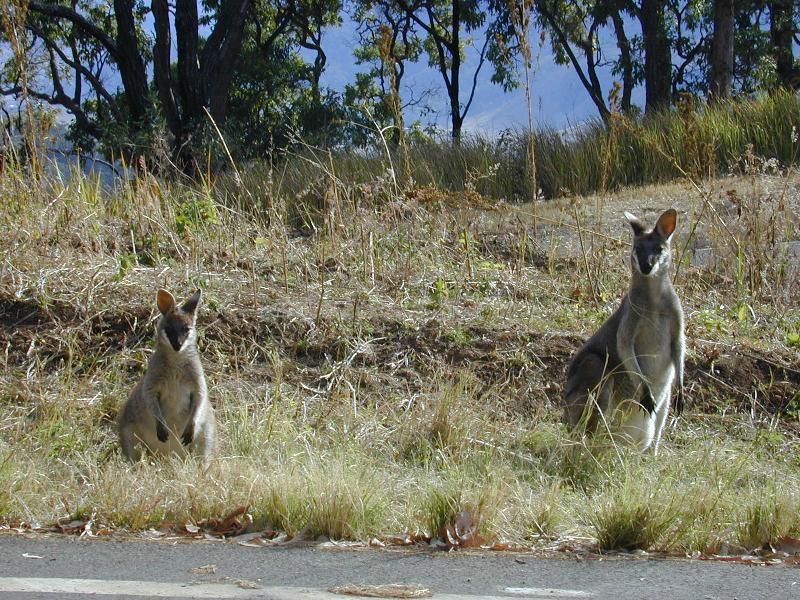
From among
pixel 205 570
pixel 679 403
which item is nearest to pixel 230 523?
pixel 205 570

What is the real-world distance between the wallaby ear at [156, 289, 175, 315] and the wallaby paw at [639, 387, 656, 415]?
11.0 ft

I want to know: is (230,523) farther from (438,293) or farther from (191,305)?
(438,293)

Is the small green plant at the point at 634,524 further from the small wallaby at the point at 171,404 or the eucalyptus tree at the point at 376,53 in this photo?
the eucalyptus tree at the point at 376,53

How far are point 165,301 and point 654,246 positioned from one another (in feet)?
11.4

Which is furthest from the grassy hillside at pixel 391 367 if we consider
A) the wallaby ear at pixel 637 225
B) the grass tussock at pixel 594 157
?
the grass tussock at pixel 594 157

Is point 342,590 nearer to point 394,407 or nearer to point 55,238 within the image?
point 394,407

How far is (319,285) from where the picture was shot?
9688mm

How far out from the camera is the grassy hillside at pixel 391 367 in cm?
530

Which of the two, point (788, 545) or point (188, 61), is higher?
point (188, 61)

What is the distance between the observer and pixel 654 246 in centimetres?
762

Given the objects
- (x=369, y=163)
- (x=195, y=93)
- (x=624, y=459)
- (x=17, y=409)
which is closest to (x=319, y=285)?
(x=17, y=409)

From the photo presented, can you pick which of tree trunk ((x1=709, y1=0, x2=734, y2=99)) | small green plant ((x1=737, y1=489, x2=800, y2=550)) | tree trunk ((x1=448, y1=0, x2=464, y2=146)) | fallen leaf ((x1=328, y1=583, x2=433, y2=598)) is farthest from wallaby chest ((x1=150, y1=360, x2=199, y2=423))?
tree trunk ((x1=448, y1=0, x2=464, y2=146))

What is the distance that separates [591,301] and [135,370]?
4.22 metres

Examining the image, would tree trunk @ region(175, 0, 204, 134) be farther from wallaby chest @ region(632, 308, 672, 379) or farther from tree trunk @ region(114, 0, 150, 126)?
wallaby chest @ region(632, 308, 672, 379)
